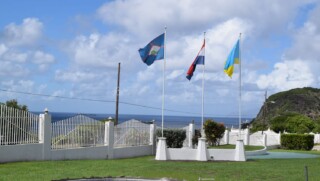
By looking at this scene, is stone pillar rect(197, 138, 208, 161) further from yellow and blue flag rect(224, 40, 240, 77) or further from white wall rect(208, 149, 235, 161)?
yellow and blue flag rect(224, 40, 240, 77)

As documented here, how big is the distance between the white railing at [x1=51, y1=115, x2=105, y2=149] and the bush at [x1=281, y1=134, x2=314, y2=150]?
2103cm

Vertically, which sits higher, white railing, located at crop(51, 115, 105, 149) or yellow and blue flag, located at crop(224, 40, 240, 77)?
yellow and blue flag, located at crop(224, 40, 240, 77)

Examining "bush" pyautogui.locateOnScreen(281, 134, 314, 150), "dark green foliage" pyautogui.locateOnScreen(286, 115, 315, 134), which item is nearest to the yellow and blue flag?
"bush" pyautogui.locateOnScreen(281, 134, 314, 150)

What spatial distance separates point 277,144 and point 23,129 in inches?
1084

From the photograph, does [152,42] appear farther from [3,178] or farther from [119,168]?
[3,178]

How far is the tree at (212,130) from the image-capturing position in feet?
111

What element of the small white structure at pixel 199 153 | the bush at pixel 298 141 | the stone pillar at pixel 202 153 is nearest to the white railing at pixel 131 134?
the small white structure at pixel 199 153

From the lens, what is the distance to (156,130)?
97.8ft

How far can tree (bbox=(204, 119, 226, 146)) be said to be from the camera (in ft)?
111

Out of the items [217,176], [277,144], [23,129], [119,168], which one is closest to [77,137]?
[23,129]

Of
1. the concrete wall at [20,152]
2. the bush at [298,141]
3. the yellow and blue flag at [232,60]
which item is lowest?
the bush at [298,141]

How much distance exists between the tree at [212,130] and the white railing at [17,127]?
593 inches

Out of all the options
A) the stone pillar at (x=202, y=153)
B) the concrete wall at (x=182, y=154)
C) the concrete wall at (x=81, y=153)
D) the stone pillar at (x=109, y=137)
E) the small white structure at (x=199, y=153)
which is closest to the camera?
the concrete wall at (x=81, y=153)

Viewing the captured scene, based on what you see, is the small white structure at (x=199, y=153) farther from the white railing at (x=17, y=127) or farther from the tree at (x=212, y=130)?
the tree at (x=212, y=130)
